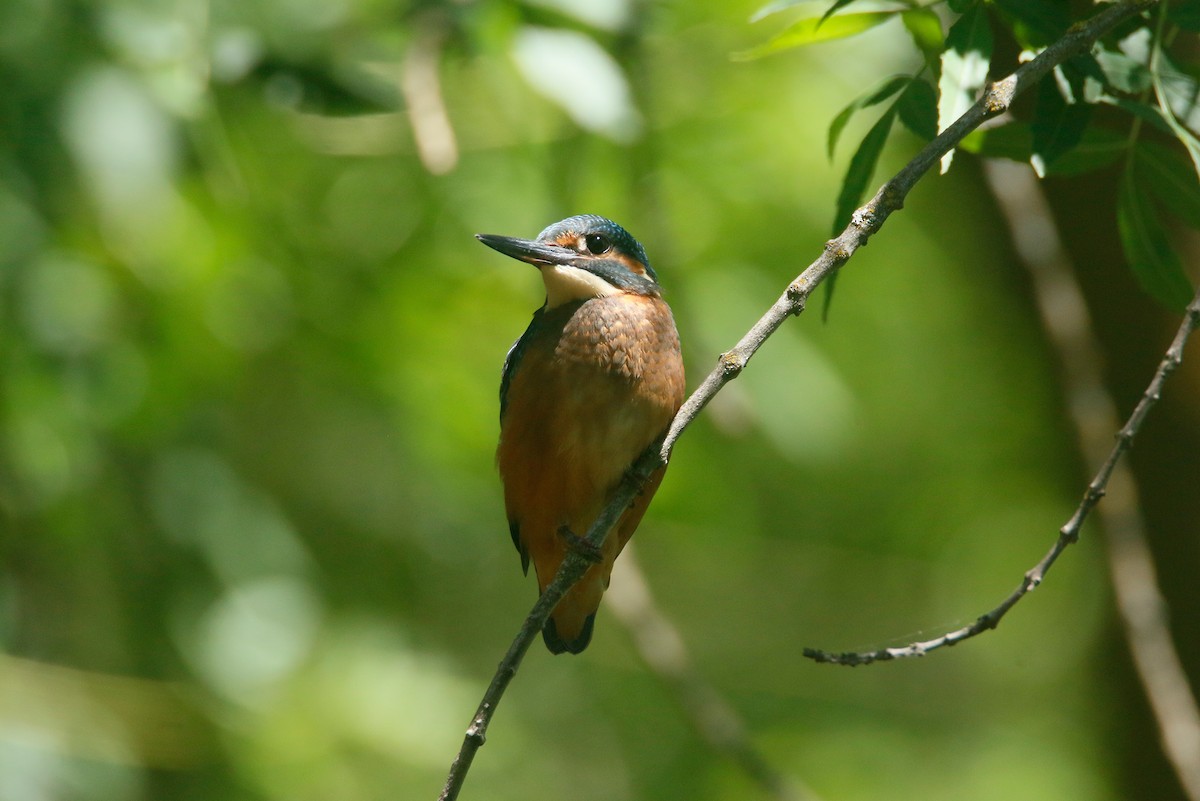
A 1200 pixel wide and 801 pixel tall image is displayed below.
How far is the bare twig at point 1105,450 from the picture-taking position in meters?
4.09

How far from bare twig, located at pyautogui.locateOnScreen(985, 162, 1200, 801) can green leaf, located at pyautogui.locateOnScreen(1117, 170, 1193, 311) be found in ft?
6.10

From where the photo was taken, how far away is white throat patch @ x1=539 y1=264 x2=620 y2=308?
375 centimetres

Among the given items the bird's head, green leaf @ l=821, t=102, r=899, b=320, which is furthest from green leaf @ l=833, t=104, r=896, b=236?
the bird's head

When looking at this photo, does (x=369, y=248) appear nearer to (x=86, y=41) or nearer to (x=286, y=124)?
(x=286, y=124)

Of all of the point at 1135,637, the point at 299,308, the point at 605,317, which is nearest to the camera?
the point at 605,317

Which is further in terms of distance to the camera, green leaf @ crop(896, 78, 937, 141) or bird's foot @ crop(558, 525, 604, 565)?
bird's foot @ crop(558, 525, 604, 565)

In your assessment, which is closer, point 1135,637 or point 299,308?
point 1135,637

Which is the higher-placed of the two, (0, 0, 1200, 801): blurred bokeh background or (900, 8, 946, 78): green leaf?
(900, 8, 946, 78): green leaf

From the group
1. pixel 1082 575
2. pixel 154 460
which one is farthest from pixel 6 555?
pixel 1082 575

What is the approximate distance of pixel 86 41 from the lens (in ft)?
12.2

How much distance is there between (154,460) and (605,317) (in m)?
2.68

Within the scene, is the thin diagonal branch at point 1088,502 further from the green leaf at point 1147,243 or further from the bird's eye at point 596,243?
the bird's eye at point 596,243

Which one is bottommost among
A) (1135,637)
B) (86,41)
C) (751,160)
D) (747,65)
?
(1135,637)

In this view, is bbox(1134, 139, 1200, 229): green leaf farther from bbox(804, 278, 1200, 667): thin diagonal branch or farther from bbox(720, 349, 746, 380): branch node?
bbox(720, 349, 746, 380): branch node
